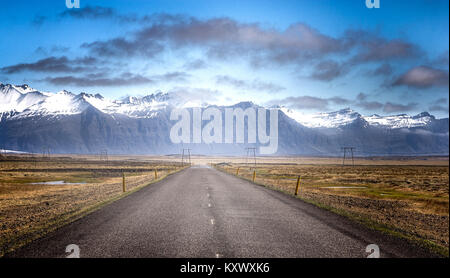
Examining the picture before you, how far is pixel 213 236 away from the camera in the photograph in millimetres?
10609

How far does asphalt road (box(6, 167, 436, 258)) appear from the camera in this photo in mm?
8898

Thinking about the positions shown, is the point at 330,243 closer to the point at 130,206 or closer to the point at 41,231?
the point at 41,231

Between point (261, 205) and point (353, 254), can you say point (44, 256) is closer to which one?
point (353, 254)

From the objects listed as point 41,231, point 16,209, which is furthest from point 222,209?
point 16,209

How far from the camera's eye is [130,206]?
17.7m

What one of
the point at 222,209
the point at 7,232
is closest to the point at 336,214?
the point at 222,209

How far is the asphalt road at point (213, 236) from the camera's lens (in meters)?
8.90

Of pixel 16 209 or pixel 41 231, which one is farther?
pixel 16 209

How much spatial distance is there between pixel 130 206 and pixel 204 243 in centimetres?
924
